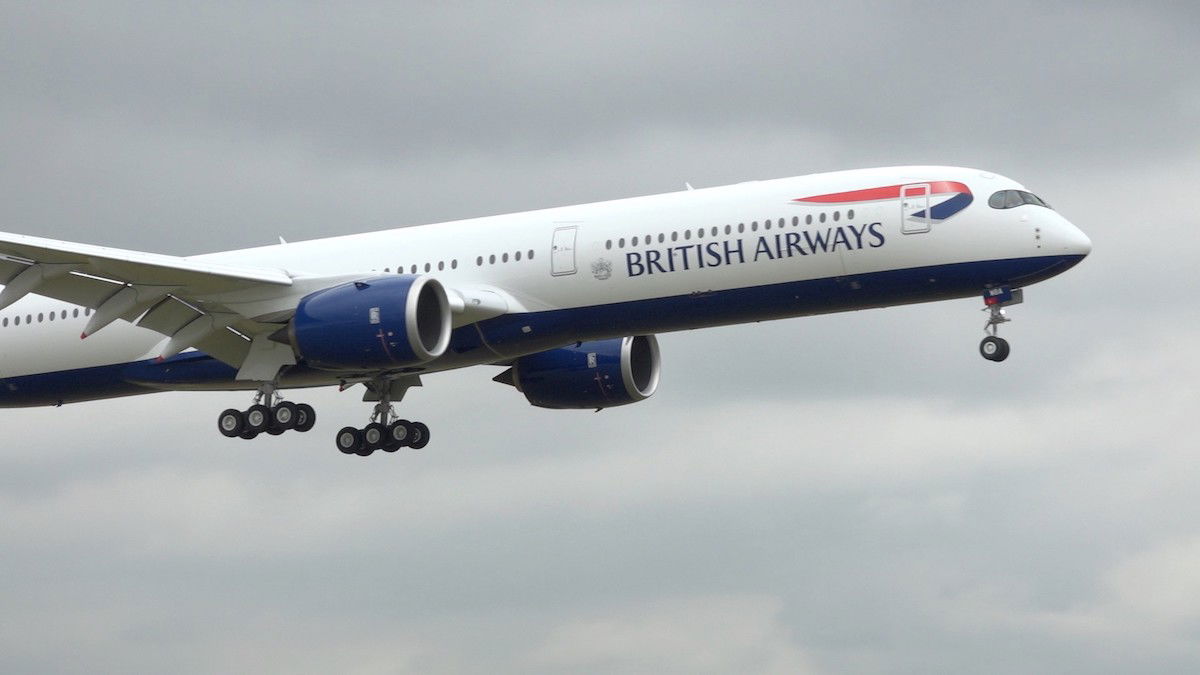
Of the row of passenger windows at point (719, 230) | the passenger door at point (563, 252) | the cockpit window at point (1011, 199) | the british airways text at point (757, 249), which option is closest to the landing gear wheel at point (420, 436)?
the passenger door at point (563, 252)

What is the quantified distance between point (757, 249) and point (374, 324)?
367 inches

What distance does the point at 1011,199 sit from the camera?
52312mm

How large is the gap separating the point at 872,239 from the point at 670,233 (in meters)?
4.92

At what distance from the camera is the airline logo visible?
52.1 m

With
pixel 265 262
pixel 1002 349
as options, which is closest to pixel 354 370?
pixel 265 262

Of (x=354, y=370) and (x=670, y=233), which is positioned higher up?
(x=670, y=233)

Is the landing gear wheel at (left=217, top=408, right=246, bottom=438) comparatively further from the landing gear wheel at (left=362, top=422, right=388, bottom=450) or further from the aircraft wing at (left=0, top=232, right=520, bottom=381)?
the landing gear wheel at (left=362, top=422, right=388, bottom=450)

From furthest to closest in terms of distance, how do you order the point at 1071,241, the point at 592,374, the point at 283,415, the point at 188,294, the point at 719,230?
the point at 592,374
the point at 283,415
the point at 188,294
the point at 719,230
the point at 1071,241

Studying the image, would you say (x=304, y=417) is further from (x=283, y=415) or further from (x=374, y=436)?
(x=374, y=436)

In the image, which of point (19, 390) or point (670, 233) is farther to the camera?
point (19, 390)

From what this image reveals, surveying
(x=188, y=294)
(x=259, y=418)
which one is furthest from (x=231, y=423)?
(x=188, y=294)

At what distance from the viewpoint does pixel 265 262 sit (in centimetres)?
5953

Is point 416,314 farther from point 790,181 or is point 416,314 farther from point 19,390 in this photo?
point 19,390

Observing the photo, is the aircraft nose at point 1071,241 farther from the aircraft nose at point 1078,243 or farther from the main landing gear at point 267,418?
the main landing gear at point 267,418
